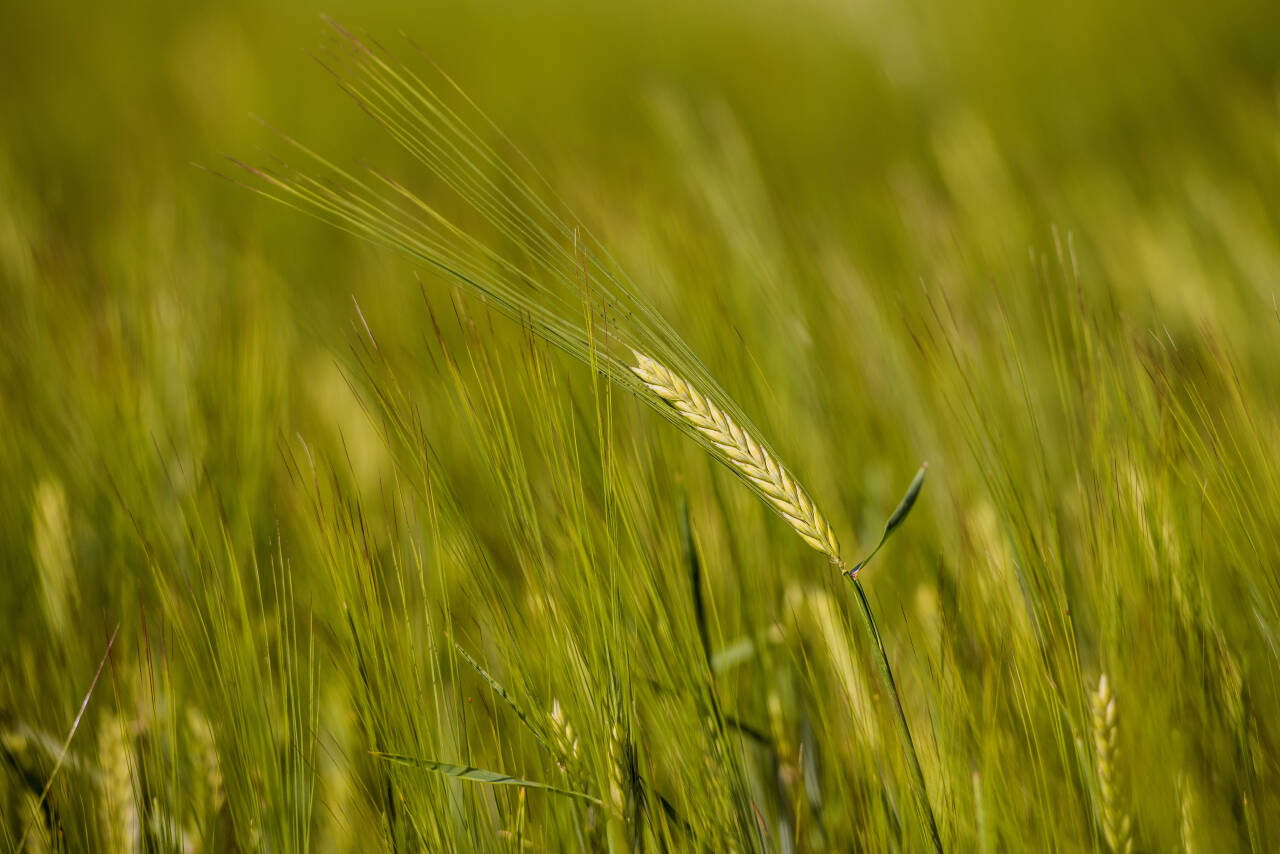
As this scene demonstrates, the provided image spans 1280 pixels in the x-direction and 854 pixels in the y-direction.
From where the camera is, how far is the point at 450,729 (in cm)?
42

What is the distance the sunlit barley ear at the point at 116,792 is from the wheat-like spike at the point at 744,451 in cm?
34

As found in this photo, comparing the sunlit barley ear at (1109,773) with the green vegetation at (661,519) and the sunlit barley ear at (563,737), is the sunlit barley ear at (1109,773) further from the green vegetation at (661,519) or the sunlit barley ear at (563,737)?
the sunlit barley ear at (563,737)

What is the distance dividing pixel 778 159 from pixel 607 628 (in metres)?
1.23

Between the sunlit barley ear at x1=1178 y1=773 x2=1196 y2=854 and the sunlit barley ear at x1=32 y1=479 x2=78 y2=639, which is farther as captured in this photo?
the sunlit barley ear at x1=32 y1=479 x2=78 y2=639

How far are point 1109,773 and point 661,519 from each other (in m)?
0.24

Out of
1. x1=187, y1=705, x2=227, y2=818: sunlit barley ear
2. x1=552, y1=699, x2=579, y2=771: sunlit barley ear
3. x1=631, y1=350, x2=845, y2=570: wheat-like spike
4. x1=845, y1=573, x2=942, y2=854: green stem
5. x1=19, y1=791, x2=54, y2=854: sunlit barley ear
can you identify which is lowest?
x1=19, y1=791, x2=54, y2=854: sunlit barley ear

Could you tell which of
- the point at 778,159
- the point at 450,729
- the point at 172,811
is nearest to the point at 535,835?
the point at 450,729

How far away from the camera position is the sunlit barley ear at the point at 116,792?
0.42 meters

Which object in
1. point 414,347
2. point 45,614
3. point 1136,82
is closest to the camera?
point 45,614

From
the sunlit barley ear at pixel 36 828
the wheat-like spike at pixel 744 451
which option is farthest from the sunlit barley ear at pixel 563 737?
the sunlit barley ear at pixel 36 828

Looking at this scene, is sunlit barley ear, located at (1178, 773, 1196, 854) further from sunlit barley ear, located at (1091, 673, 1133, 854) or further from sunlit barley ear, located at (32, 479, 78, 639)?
sunlit barley ear, located at (32, 479, 78, 639)

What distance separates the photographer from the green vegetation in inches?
14.1

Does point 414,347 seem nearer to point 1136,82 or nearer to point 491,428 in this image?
point 491,428

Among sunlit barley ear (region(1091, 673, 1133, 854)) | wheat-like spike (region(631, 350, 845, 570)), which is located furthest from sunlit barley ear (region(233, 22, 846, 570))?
sunlit barley ear (region(1091, 673, 1133, 854))
